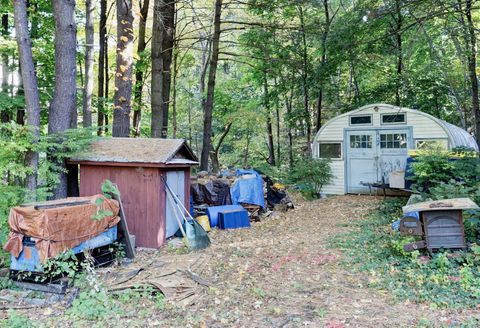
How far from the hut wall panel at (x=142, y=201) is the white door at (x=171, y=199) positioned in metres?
0.33

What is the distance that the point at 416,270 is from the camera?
4543 mm

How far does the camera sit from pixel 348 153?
39.1ft

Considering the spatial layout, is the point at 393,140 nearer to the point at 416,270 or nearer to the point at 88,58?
the point at 416,270

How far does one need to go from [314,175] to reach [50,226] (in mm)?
9151

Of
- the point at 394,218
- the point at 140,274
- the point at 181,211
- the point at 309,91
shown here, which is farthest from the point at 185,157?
the point at 309,91

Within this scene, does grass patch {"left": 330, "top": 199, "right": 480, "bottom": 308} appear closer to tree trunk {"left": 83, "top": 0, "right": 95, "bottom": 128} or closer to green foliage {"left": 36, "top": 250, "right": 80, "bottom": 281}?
green foliage {"left": 36, "top": 250, "right": 80, "bottom": 281}

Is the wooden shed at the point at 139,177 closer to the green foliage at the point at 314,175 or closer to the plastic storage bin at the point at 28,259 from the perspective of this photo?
the plastic storage bin at the point at 28,259

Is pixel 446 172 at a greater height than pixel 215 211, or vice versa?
pixel 446 172

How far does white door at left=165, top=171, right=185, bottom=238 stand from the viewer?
679 cm

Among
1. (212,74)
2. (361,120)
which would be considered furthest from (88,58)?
(361,120)

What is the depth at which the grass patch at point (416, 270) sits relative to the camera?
380 cm

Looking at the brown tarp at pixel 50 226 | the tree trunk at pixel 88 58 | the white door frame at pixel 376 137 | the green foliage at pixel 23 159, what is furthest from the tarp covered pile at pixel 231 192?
the brown tarp at pixel 50 226

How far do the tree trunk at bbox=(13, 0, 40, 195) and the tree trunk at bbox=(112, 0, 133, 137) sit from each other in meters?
2.10

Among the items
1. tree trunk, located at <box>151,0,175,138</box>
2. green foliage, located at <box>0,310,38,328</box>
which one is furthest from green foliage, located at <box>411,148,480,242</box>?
tree trunk, located at <box>151,0,175,138</box>
